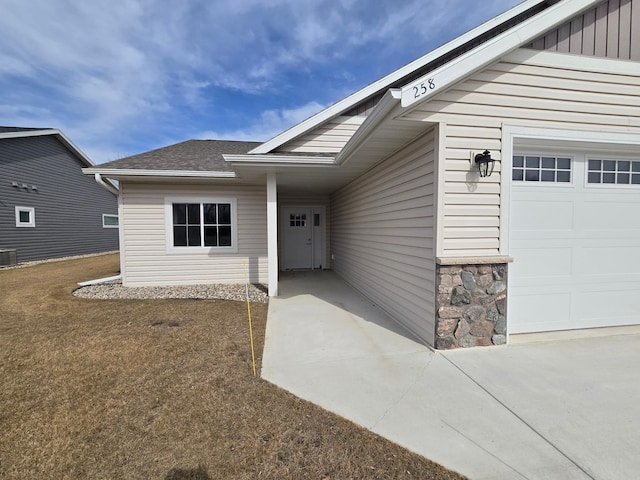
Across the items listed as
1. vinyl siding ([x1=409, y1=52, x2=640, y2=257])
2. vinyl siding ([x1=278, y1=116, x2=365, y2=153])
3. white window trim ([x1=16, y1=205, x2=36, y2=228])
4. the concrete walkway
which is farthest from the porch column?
white window trim ([x1=16, y1=205, x2=36, y2=228])

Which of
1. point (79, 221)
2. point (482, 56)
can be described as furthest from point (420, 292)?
point (79, 221)

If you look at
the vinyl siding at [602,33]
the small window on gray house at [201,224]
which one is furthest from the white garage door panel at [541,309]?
the small window on gray house at [201,224]

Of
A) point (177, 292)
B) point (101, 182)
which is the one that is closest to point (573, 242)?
point (177, 292)

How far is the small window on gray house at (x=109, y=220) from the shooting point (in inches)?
673

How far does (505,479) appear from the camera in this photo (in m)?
1.67

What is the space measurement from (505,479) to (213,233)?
716 centimetres

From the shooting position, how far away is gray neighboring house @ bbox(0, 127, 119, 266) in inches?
444

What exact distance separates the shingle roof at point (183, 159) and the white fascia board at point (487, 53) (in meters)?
5.25

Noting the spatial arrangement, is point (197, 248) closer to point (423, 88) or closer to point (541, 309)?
point (423, 88)

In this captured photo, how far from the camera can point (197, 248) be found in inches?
295

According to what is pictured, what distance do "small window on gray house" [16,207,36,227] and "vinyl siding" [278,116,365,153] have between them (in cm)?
1242

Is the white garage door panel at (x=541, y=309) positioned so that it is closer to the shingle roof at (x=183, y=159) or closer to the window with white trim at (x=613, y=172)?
the window with white trim at (x=613, y=172)

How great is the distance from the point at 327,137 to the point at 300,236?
3844 mm

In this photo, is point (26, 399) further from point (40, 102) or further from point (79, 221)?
point (40, 102)
